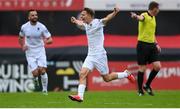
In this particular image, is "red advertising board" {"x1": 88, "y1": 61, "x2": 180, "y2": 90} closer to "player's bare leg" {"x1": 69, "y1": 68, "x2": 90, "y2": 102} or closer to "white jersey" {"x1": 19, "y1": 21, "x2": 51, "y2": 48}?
"white jersey" {"x1": 19, "y1": 21, "x2": 51, "y2": 48}

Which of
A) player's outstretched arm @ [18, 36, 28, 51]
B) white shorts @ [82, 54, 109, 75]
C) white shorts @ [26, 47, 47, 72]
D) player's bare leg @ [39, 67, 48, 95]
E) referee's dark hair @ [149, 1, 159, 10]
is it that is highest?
referee's dark hair @ [149, 1, 159, 10]

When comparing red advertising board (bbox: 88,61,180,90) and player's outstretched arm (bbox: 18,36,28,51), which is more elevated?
player's outstretched arm (bbox: 18,36,28,51)

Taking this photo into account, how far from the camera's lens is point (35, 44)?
20641mm

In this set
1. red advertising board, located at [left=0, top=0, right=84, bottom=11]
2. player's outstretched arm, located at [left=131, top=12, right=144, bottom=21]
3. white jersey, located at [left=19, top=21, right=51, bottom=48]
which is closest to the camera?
player's outstretched arm, located at [left=131, top=12, right=144, bottom=21]

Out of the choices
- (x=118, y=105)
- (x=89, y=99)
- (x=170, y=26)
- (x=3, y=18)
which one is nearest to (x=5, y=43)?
(x=3, y=18)

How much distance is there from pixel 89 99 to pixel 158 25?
785 centimetres

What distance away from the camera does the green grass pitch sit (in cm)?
1659

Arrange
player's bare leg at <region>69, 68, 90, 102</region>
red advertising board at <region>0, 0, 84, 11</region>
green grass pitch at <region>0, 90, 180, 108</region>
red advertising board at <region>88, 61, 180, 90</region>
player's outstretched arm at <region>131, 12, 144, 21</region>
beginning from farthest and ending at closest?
red advertising board at <region>0, 0, 84, 11</region> < red advertising board at <region>88, 61, 180, 90</region> < player's outstretched arm at <region>131, 12, 144, 21</region> < green grass pitch at <region>0, 90, 180, 108</region> < player's bare leg at <region>69, 68, 90, 102</region>

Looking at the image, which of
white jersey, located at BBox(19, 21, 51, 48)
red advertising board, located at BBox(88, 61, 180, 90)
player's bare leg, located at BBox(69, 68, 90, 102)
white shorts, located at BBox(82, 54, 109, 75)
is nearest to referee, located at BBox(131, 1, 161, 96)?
white shorts, located at BBox(82, 54, 109, 75)

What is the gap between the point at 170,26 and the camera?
25672 mm

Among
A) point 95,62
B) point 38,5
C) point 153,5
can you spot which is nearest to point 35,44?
point 153,5

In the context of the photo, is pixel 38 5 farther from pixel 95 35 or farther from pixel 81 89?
pixel 81 89

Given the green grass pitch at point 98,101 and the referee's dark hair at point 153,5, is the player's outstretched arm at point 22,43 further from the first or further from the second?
the referee's dark hair at point 153,5

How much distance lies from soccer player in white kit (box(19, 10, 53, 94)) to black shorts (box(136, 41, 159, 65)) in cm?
236
